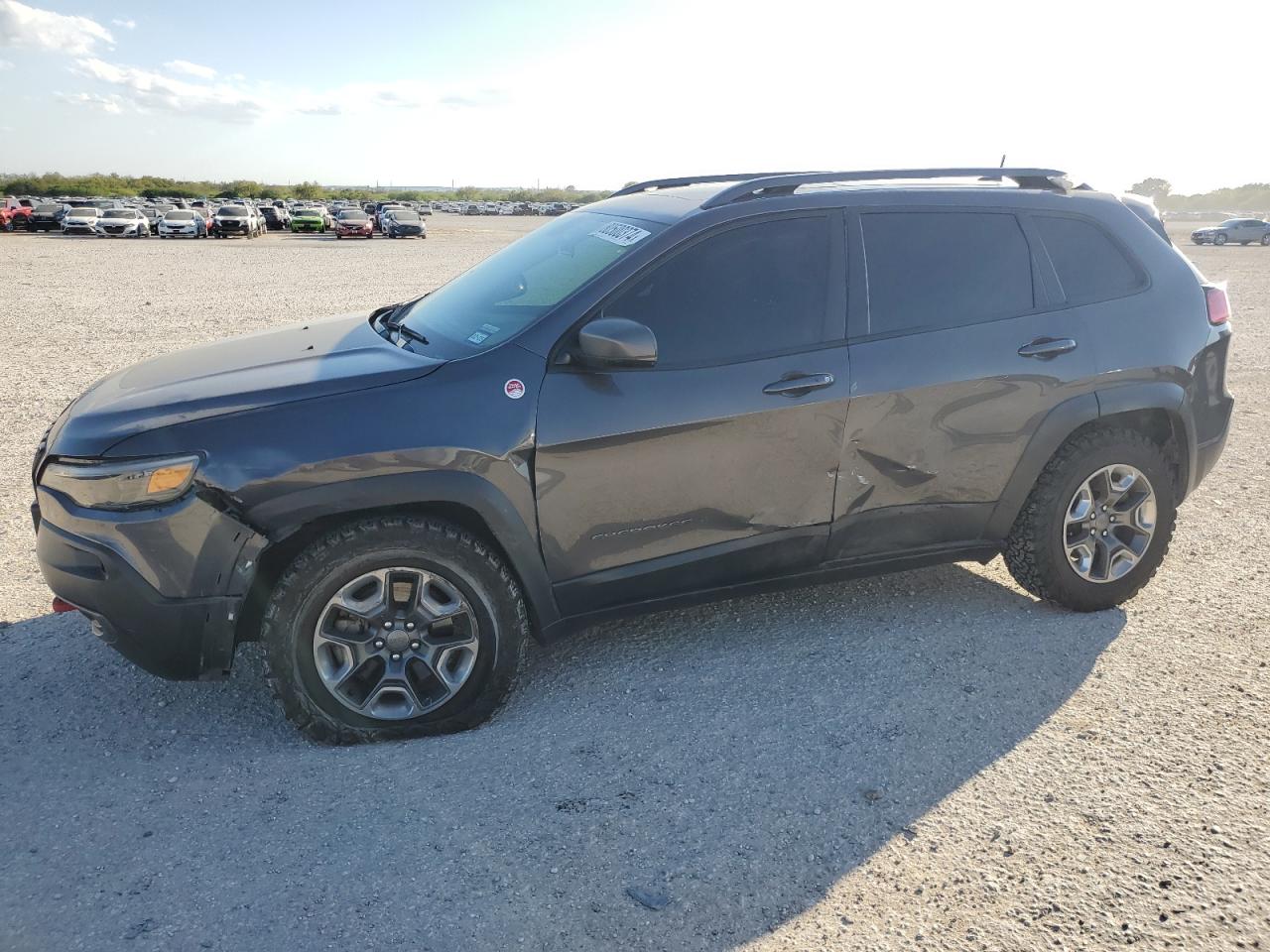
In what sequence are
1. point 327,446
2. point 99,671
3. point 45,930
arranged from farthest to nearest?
1. point 99,671
2. point 327,446
3. point 45,930

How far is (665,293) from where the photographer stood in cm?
362

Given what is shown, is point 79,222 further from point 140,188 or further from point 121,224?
point 140,188

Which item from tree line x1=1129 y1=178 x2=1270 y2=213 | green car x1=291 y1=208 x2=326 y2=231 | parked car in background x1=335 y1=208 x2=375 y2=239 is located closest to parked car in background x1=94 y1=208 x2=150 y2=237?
green car x1=291 y1=208 x2=326 y2=231

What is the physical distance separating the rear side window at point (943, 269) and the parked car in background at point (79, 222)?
4218 cm

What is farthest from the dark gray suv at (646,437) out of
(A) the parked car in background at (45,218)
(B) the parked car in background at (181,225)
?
(A) the parked car in background at (45,218)

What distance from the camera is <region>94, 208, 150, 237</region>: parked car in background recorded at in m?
37.9

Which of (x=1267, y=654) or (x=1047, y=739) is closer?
(x=1047, y=739)

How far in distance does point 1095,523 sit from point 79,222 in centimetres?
4295

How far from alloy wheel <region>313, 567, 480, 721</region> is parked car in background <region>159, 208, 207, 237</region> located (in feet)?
134

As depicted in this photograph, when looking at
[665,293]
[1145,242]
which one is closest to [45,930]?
[665,293]

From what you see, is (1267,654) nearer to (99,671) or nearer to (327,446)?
(327,446)

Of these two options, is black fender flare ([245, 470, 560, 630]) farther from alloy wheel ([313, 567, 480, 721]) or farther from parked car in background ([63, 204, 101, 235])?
parked car in background ([63, 204, 101, 235])

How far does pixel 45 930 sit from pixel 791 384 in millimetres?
2872

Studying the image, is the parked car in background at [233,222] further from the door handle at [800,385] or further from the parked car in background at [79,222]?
the door handle at [800,385]
